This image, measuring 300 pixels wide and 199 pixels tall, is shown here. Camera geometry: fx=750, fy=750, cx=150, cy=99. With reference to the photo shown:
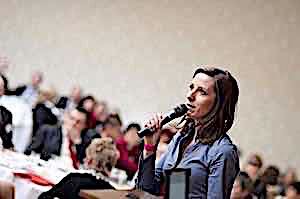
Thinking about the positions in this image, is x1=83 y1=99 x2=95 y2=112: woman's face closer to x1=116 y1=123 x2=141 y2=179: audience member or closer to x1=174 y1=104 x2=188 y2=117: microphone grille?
x1=116 y1=123 x2=141 y2=179: audience member

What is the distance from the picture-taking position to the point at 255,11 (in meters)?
9.49

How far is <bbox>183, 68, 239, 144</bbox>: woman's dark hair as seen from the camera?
260cm

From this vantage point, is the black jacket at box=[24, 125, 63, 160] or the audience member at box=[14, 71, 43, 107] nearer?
the black jacket at box=[24, 125, 63, 160]

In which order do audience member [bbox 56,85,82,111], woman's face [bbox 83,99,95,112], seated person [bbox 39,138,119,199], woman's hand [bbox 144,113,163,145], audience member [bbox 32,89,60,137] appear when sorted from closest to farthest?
1. woman's hand [bbox 144,113,163,145]
2. seated person [bbox 39,138,119,199]
3. audience member [bbox 32,89,60,137]
4. woman's face [bbox 83,99,95,112]
5. audience member [bbox 56,85,82,111]

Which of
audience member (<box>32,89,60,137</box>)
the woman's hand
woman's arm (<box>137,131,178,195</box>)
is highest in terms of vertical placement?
audience member (<box>32,89,60,137</box>)

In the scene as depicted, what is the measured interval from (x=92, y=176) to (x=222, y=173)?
1870 mm

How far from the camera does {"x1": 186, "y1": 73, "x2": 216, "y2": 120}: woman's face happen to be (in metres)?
2.57

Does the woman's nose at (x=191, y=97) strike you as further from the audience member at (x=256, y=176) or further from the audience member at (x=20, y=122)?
the audience member at (x=20, y=122)

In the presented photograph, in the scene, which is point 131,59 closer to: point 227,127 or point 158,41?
point 158,41

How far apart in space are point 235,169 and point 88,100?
6.16 metres

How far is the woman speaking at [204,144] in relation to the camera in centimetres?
254

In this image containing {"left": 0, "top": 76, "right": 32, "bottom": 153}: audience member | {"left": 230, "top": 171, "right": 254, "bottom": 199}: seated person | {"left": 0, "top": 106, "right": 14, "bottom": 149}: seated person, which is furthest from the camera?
{"left": 0, "top": 76, "right": 32, "bottom": 153}: audience member

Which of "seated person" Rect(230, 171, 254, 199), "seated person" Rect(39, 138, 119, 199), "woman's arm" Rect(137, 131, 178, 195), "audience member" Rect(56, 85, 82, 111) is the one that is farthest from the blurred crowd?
"woman's arm" Rect(137, 131, 178, 195)

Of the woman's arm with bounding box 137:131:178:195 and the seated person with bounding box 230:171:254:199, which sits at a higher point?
the woman's arm with bounding box 137:131:178:195
